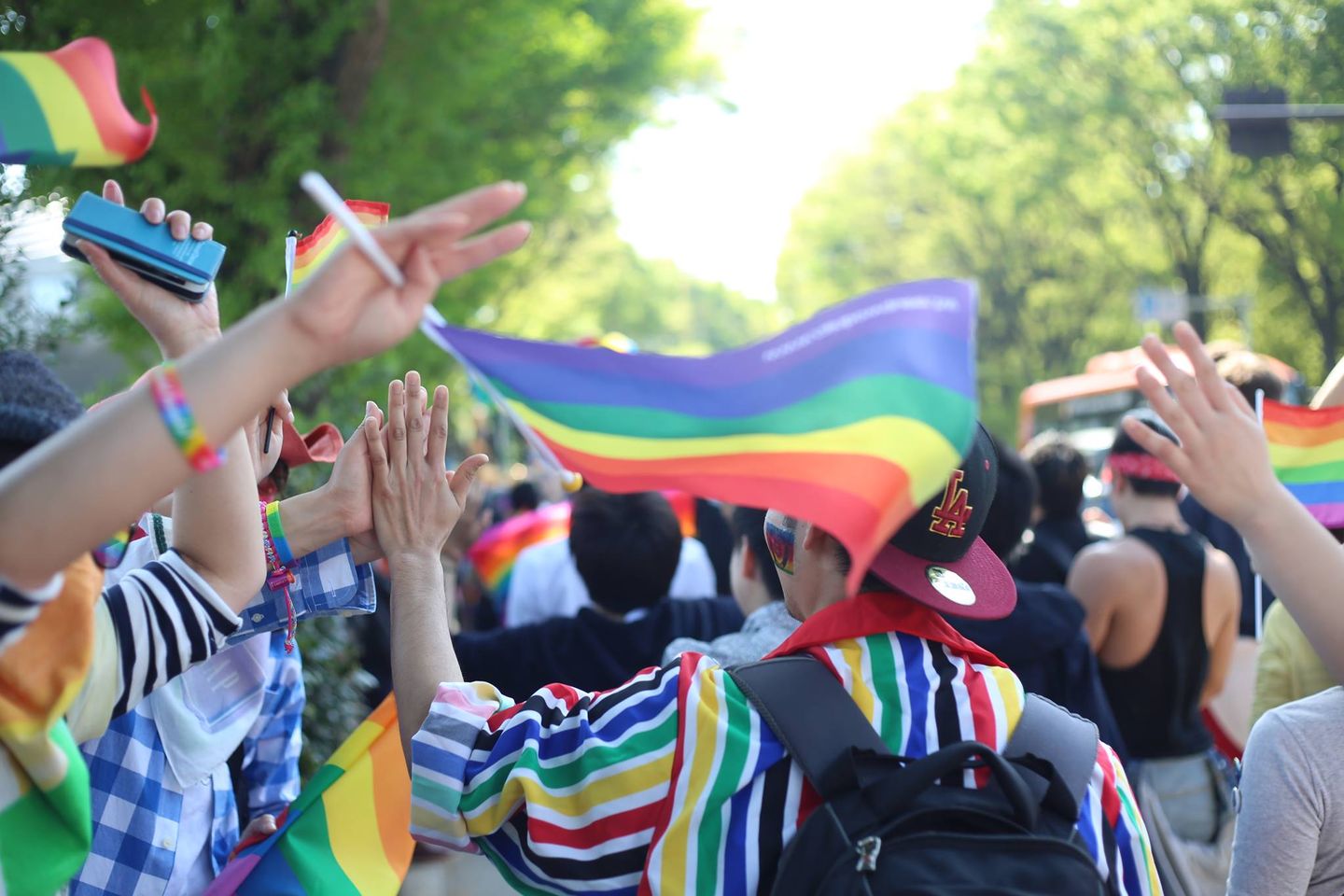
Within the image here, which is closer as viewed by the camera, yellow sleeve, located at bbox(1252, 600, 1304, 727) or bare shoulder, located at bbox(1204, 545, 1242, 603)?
yellow sleeve, located at bbox(1252, 600, 1304, 727)

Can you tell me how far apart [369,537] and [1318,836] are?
166 centimetres

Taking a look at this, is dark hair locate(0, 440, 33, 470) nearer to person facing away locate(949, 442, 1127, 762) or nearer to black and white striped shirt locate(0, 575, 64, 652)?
black and white striped shirt locate(0, 575, 64, 652)

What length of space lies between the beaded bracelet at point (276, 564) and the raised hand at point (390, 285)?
696 mm

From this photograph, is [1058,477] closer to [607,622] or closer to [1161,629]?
[1161,629]

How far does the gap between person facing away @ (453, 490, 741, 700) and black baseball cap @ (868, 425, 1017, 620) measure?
1.79 metres

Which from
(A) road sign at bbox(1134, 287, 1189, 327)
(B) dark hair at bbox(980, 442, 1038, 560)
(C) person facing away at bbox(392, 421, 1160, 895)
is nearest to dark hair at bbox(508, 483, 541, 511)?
(B) dark hair at bbox(980, 442, 1038, 560)

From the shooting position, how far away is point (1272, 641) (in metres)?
2.78

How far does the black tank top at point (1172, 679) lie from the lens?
13.1 feet

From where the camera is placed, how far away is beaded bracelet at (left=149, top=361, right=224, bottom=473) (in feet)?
4.50

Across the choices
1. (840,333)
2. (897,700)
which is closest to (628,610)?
(897,700)

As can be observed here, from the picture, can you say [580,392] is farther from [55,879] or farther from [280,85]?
[280,85]

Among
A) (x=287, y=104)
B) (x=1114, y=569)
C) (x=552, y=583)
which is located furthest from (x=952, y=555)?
(x=287, y=104)

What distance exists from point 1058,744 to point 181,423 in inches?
49.4

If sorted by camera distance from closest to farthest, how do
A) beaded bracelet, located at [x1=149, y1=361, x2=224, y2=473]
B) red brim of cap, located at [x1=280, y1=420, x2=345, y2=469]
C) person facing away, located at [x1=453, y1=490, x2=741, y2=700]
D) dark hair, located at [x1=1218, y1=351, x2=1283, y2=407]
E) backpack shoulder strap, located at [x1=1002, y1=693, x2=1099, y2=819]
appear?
beaded bracelet, located at [x1=149, y1=361, x2=224, y2=473]
backpack shoulder strap, located at [x1=1002, y1=693, x2=1099, y2=819]
red brim of cap, located at [x1=280, y1=420, x2=345, y2=469]
person facing away, located at [x1=453, y1=490, x2=741, y2=700]
dark hair, located at [x1=1218, y1=351, x2=1283, y2=407]
